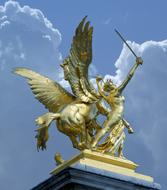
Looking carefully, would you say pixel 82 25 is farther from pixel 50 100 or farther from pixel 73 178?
pixel 73 178

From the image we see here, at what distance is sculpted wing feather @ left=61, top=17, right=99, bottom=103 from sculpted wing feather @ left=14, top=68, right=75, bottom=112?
34 centimetres

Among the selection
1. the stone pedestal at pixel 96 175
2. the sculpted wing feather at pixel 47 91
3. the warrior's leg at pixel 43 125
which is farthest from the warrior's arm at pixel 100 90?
the stone pedestal at pixel 96 175

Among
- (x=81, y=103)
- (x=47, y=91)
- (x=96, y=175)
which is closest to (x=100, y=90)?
(x=81, y=103)

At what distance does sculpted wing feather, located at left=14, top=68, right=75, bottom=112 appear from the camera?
66.7ft

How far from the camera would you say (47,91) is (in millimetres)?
20375

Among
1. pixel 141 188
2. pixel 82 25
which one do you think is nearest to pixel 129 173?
pixel 141 188

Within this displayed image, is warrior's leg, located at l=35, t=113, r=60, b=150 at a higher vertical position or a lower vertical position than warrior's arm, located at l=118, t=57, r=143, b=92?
lower

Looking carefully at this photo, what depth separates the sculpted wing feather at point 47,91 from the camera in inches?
801

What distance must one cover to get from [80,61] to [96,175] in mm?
4064

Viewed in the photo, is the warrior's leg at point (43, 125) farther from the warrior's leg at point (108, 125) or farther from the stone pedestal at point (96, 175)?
the warrior's leg at point (108, 125)

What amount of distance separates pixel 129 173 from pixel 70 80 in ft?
11.1

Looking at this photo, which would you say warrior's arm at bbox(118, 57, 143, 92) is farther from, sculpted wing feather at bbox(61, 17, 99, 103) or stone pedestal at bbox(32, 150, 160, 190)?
stone pedestal at bbox(32, 150, 160, 190)

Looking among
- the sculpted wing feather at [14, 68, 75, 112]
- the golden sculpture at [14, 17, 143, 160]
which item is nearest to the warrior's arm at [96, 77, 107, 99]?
the golden sculpture at [14, 17, 143, 160]

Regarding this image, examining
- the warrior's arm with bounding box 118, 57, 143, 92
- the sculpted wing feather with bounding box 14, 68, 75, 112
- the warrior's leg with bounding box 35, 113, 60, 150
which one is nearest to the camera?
the warrior's leg with bounding box 35, 113, 60, 150
